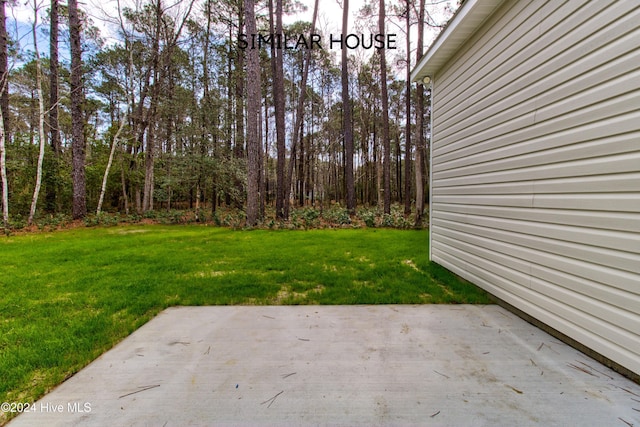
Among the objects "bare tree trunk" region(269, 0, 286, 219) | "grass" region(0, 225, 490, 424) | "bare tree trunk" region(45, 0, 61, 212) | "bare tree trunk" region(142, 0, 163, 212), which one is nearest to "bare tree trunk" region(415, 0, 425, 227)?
"grass" region(0, 225, 490, 424)

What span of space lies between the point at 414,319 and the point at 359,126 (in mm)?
18462

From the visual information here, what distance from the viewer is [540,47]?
191 centimetres

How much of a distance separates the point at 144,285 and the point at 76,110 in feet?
28.9

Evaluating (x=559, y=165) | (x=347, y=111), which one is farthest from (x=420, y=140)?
(x=559, y=165)

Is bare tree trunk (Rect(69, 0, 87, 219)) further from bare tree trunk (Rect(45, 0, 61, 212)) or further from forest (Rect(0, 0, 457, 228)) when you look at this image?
bare tree trunk (Rect(45, 0, 61, 212))

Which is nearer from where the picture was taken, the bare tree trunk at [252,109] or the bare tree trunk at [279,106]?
the bare tree trunk at [252,109]

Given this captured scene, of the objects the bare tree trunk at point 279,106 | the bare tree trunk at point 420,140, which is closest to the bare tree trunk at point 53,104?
the bare tree trunk at point 279,106

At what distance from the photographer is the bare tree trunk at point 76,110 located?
8102 millimetres

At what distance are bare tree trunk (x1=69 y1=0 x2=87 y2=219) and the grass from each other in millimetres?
3798

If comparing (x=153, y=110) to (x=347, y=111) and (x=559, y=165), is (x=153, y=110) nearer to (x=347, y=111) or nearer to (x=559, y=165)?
(x=347, y=111)

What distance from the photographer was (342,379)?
1.33m

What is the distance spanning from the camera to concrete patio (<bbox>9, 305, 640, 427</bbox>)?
3.65 feet

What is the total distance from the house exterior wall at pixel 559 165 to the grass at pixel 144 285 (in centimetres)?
71

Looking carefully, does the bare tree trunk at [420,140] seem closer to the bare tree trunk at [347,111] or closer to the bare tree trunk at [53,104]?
the bare tree trunk at [347,111]
